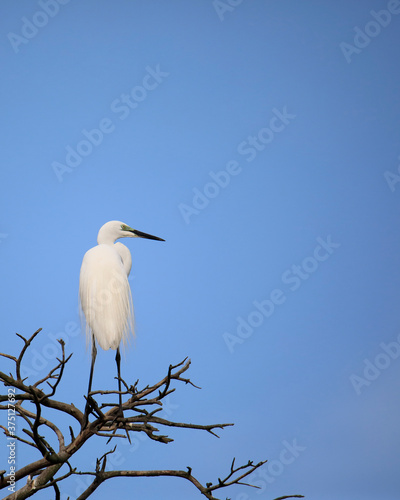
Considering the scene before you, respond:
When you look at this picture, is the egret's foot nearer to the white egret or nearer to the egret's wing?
the white egret

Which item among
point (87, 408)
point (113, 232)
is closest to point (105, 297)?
point (113, 232)

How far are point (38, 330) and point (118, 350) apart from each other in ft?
Result: 5.57

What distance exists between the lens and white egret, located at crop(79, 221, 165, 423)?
4227 millimetres

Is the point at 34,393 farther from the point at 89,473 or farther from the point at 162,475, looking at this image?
the point at 162,475

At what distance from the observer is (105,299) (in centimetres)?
431

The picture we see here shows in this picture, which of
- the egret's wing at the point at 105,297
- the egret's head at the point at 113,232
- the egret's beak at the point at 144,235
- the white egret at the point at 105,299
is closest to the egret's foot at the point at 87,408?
the white egret at the point at 105,299

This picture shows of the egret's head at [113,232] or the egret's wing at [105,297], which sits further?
the egret's head at [113,232]

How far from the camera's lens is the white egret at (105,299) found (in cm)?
423

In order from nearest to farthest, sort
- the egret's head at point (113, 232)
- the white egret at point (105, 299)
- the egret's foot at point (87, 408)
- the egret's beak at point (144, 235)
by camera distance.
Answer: the egret's foot at point (87, 408)
the white egret at point (105, 299)
the egret's head at point (113, 232)
the egret's beak at point (144, 235)

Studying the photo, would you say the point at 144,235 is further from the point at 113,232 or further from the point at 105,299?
the point at 105,299

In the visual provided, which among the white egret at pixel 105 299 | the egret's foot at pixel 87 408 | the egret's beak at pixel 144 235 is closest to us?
the egret's foot at pixel 87 408

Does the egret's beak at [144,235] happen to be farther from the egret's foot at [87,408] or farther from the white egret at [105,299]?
the egret's foot at [87,408]

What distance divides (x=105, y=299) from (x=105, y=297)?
16 millimetres

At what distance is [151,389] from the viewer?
351 centimetres
